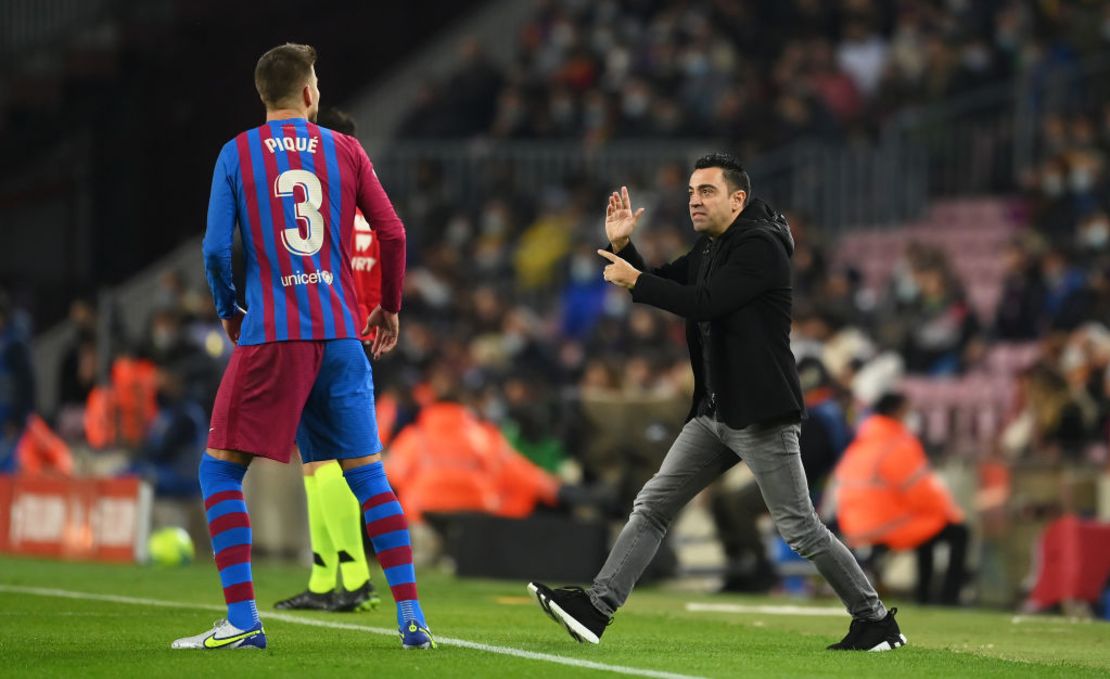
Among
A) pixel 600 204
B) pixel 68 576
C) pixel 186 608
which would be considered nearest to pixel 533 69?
pixel 600 204

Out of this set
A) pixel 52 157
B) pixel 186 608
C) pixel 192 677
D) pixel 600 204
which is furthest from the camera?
pixel 52 157

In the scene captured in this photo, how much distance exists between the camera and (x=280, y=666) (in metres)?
7.93

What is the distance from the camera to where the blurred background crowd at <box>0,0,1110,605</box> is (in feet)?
58.2

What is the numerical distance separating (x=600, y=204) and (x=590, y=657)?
16.2m

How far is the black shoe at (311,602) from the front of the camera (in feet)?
36.0

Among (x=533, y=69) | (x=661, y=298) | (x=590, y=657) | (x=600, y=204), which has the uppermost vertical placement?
(x=533, y=69)

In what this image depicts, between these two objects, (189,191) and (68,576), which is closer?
(68,576)

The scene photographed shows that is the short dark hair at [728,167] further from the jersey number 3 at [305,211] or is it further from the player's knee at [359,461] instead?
the player's knee at [359,461]

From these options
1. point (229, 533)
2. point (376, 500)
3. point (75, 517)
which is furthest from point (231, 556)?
point (75, 517)

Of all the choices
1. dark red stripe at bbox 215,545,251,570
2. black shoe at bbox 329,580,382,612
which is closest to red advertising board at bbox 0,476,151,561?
black shoe at bbox 329,580,382,612

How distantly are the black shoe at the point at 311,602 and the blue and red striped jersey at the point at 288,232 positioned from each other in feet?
9.40

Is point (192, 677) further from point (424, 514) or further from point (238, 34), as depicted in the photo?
point (238, 34)

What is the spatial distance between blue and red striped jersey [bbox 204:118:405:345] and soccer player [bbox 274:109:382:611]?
2364 mm

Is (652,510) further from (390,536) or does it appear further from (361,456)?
(361,456)
